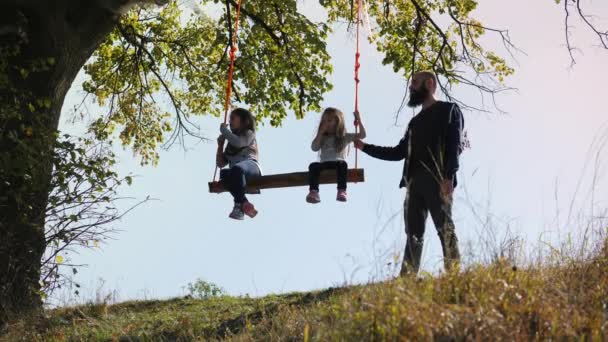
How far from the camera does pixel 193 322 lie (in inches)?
338

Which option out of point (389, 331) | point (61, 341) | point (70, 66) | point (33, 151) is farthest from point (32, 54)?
point (389, 331)

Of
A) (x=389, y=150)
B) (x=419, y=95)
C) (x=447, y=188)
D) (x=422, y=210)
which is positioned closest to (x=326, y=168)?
(x=389, y=150)

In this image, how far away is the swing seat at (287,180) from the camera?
916cm

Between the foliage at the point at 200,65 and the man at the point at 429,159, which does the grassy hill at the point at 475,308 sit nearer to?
the man at the point at 429,159

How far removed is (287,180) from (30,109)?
304cm

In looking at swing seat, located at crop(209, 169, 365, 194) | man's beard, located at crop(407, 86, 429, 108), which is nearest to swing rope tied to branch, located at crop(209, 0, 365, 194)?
swing seat, located at crop(209, 169, 365, 194)

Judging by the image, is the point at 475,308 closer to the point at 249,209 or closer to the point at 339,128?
the point at 339,128

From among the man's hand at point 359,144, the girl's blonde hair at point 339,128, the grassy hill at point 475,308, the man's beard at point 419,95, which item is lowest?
the grassy hill at point 475,308

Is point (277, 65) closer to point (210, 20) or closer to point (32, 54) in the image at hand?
point (210, 20)

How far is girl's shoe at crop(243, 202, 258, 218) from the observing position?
31.1ft

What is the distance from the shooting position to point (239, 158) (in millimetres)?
9828

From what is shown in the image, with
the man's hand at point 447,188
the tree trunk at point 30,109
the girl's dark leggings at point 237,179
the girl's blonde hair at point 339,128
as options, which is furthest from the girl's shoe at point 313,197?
the tree trunk at point 30,109

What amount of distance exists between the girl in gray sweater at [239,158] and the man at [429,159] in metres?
2.22

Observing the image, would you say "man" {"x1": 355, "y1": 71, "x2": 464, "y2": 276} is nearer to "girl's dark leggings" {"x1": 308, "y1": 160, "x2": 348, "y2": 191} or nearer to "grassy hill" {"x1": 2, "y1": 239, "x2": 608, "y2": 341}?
"grassy hill" {"x1": 2, "y1": 239, "x2": 608, "y2": 341}
